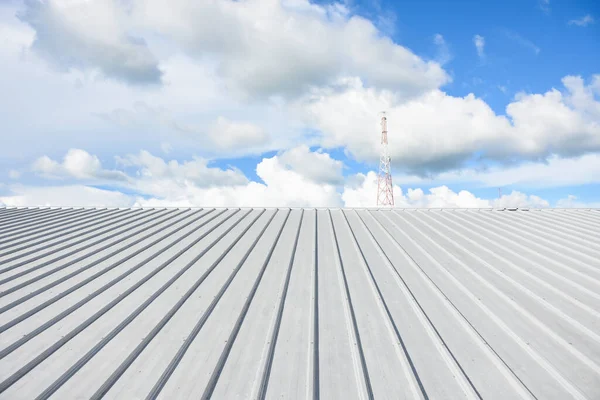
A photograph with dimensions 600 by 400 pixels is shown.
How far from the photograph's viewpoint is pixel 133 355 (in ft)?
13.9

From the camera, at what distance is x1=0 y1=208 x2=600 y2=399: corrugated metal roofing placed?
386 cm

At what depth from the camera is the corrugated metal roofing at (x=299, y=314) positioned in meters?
3.86

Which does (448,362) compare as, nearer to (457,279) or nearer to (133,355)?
(457,279)

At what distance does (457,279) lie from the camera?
650cm

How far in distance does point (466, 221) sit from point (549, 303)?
547cm

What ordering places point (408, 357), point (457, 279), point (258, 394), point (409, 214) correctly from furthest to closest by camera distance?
point (409, 214), point (457, 279), point (408, 357), point (258, 394)

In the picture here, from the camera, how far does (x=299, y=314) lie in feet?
16.8

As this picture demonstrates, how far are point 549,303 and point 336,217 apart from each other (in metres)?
6.69

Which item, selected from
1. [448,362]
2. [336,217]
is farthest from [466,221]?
[448,362]

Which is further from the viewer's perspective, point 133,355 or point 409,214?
point 409,214

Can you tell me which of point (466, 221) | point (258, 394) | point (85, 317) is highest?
point (466, 221)

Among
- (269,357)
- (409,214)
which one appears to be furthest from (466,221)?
(269,357)

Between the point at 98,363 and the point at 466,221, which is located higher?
the point at 466,221

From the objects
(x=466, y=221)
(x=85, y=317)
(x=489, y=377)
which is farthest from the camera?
(x=466, y=221)
